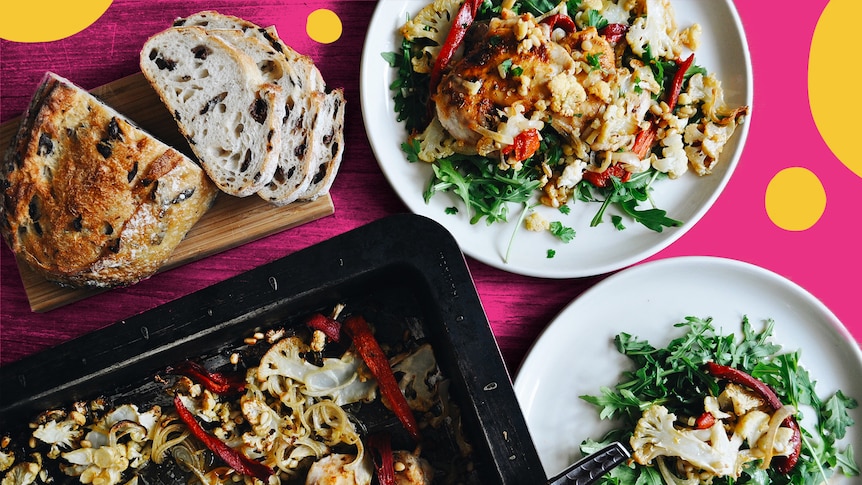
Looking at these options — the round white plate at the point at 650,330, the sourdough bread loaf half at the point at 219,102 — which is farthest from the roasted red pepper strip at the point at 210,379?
Result: the round white plate at the point at 650,330

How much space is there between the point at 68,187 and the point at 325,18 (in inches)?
37.7

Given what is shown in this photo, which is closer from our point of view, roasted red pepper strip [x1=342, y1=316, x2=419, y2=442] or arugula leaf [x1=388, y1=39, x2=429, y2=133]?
roasted red pepper strip [x1=342, y1=316, x2=419, y2=442]

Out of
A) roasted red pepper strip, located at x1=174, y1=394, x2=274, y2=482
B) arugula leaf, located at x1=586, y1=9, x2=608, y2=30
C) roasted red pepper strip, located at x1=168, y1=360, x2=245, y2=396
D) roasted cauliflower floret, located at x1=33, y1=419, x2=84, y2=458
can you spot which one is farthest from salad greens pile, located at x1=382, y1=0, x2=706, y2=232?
roasted cauliflower floret, located at x1=33, y1=419, x2=84, y2=458

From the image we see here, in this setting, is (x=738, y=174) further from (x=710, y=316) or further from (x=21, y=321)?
(x=21, y=321)

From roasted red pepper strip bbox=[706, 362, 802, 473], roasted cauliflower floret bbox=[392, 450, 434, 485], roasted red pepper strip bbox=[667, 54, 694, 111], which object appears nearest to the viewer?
roasted cauliflower floret bbox=[392, 450, 434, 485]

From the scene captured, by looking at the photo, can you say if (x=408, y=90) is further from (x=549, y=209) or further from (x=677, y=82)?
(x=677, y=82)

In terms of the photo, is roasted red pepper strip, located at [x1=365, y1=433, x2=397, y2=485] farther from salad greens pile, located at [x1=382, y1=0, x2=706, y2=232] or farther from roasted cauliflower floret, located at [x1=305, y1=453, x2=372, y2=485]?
salad greens pile, located at [x1=382, y1=0, x2=706, y2=232]

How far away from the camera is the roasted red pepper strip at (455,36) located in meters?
2.12

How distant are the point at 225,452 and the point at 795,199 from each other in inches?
79.6

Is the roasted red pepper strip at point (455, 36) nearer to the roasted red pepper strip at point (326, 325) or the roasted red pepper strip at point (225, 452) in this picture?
the roasted red pepper strip at point (326, 325)

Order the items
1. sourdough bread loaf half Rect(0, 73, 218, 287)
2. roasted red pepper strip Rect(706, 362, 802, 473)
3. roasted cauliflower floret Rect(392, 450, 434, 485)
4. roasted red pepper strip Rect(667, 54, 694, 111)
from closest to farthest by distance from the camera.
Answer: roasted cauliflower floret Rect(392, 450, 434, 485)
sourdough bread loaf half Rect(0, 73, 218, 287)
roasted red pepper strip Rect(706, 362, 802, 473)
roasted red pepper strip Rect(667, 54, 694, 111)

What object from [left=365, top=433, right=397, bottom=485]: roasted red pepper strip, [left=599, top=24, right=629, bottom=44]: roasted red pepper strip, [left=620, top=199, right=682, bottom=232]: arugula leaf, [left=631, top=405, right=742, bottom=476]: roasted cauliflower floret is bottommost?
[left=365, top=433, right=397, bottom=485]: roasted red pepper strip

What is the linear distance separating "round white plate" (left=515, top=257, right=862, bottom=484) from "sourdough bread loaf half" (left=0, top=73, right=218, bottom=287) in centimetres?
118

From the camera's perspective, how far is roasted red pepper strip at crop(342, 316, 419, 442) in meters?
1.78
